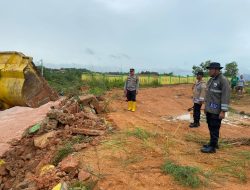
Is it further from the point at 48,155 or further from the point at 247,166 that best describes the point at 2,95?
the point at 247,166

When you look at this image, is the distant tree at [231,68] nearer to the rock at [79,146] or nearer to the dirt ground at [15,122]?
the dirt ground at [15,122]

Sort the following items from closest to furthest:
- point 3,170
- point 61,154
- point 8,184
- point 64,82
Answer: point 61,154 → point 8,184 → point 3,170 → point 64,82

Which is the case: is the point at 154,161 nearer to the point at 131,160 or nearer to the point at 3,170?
the point at 131,160

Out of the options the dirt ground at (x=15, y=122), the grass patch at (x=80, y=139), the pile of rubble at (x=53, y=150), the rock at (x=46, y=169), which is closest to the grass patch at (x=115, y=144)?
the pile of rubble at (x=53, y=150)

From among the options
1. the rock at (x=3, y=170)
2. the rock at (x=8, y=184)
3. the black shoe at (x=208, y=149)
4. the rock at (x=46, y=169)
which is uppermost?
the black shoe at (x=208, y=149)

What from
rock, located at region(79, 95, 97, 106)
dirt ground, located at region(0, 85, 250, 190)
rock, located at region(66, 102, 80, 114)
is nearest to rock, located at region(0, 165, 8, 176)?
dirt ground, located at region(0, 85, 250, 190)

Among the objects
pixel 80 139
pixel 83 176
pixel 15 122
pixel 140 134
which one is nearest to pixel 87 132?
pixel 80 139

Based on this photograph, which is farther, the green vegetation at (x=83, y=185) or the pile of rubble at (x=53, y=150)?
the pile of rubble at (x=53, y=150)

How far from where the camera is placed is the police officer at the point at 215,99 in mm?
7867

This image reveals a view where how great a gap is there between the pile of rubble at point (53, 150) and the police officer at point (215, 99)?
223cm

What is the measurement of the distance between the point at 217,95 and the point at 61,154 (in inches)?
124

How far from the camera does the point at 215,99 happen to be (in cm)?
798

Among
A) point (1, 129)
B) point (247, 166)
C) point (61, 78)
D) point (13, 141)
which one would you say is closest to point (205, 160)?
point (247, 166)

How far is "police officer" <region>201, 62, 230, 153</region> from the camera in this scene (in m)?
7.87
